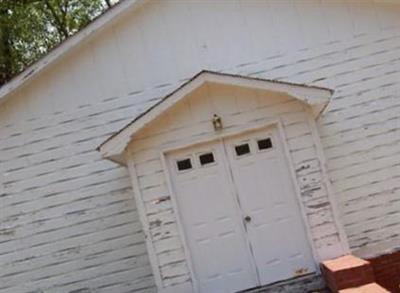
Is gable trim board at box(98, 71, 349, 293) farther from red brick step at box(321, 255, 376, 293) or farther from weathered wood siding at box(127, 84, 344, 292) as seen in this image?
red brick step at box(321, 255, 376, 293)

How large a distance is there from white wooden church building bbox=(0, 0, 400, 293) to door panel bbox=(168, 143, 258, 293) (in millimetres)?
20

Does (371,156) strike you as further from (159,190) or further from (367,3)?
(159,190)

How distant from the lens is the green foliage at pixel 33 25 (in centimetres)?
2192

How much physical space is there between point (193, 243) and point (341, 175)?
2741mm

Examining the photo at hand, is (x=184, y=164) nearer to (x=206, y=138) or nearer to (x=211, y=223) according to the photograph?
(x=206, y=138)

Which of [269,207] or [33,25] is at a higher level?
[33,25]

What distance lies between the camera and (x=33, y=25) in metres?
23.2

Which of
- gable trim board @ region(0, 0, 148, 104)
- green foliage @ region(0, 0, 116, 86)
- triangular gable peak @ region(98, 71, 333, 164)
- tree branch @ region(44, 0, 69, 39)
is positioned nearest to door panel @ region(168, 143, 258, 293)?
triangular gable peak @ region(98, 71, 333, 164)

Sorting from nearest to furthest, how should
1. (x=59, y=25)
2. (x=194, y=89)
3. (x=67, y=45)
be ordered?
1. (x=194, y=89)
2. (x=67, y=45)
3. (x=59, y=25)

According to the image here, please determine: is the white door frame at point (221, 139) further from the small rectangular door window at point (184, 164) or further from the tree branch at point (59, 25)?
the tree branch at point (59, 25)

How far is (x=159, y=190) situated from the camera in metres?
8.27

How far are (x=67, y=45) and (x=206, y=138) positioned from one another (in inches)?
109

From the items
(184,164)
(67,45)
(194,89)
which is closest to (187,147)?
(184,164)

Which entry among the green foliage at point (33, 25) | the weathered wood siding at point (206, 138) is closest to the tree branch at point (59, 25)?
the green foliage at point (33, 25)
